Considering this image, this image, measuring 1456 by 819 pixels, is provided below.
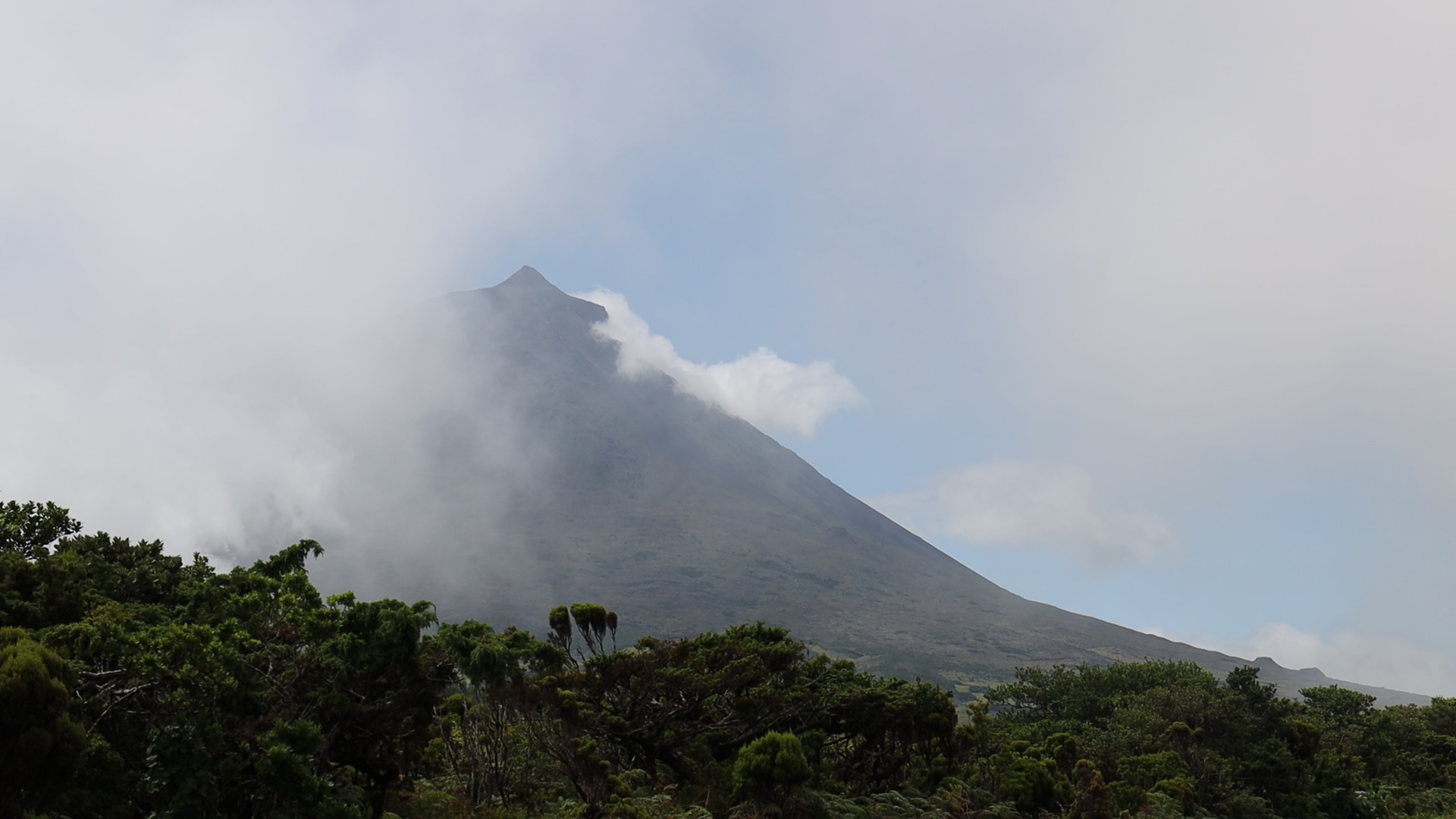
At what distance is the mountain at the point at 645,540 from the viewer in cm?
12000

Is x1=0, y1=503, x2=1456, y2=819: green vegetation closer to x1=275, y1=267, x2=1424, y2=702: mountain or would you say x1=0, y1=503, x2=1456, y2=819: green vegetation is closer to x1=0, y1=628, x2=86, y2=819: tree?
x1=0, y1=628, x2=86, y2=819: tree

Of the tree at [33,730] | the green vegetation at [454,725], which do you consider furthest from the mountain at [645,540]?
the tree at [33,730]

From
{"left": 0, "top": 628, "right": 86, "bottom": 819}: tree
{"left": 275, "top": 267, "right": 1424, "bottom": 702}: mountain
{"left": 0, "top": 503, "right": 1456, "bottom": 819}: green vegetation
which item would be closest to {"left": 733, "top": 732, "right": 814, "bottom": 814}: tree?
{"left": 0, "top": 503, "right": 1456, "bottom": 819}: green vegetation

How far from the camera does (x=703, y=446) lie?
18550cm

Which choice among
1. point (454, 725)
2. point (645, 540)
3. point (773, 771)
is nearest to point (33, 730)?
point (773, 771)

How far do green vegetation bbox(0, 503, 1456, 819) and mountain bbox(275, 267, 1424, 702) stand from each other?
277 ft

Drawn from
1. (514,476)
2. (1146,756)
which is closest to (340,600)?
(1146,756)

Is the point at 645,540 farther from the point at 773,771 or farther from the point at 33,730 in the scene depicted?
the point at 33,730

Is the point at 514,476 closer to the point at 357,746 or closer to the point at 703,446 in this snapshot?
the point at 703,446

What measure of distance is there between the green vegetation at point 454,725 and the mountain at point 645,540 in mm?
84442

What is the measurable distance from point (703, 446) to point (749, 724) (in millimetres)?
167533

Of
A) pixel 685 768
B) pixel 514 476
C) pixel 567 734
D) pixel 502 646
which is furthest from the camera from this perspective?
pixel 514 476

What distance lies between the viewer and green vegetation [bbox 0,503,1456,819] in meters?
9.32

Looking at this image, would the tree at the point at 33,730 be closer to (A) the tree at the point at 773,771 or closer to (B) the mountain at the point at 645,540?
(A) the tree at the point at 773,771
